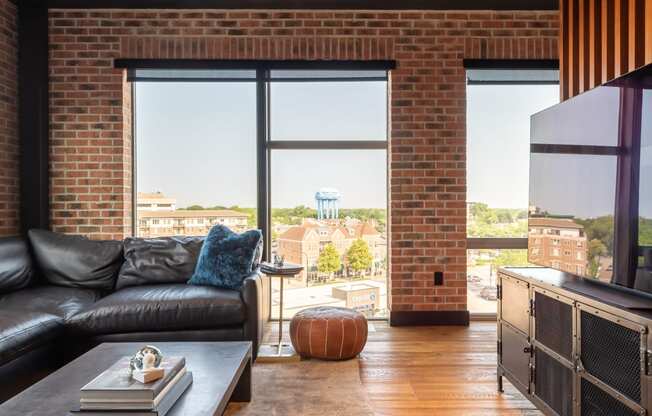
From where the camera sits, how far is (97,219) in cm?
384

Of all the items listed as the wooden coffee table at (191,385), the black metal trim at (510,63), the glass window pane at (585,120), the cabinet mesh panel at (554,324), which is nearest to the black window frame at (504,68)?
the black metal trim at (510,63)

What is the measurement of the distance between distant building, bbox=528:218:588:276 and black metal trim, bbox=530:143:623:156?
0.34 metres

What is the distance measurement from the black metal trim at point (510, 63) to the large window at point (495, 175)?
0.16m

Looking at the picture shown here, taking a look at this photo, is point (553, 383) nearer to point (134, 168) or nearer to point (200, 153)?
point (200, 153)

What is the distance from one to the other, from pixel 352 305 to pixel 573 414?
2.34 metres

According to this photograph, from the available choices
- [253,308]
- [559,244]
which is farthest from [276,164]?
[559,244]

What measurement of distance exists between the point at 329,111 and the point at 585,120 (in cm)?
236

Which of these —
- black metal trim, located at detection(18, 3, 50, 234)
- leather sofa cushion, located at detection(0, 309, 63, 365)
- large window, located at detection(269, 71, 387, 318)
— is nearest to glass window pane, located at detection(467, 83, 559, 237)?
large window, located at detection(269, 71, 387, 318)

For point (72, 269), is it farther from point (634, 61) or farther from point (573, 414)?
point (634, 61)

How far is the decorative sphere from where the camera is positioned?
1537mm

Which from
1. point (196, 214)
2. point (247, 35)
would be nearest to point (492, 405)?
point (196, 214)

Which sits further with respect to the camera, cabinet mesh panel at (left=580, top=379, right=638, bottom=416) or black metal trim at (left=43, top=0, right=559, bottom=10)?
black metal trim at (left=43, top=0, right=559, bottom=10)

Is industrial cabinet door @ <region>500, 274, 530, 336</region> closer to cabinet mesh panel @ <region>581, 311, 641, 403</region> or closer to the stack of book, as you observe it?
cabinet mesh panel @ <region>581, 311, 641, 403</region>

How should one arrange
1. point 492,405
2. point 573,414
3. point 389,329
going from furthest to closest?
point 389,329 < point 492,405 < point 573,414
